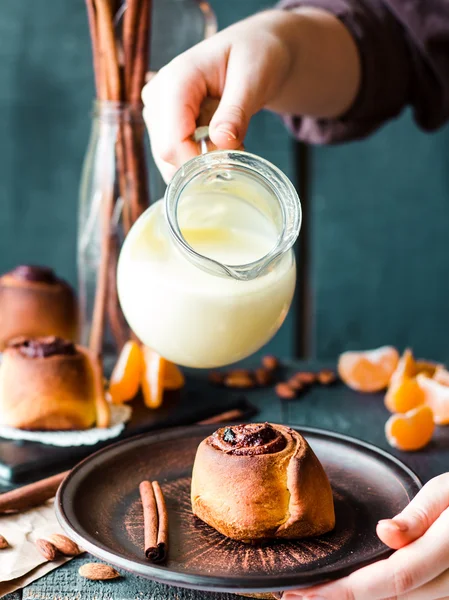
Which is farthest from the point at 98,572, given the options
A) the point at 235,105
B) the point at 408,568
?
the point at 235,105

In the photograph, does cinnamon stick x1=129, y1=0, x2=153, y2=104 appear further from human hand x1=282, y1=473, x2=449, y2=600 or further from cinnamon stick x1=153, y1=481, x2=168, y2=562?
human hand x1=282, y1=473, x2=449, y2=600

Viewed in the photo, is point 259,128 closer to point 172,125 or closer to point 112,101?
point 112,101

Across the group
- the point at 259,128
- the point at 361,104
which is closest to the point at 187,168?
the point at 361,104

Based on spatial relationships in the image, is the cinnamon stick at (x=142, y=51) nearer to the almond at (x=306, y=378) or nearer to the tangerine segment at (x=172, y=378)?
the tangerine segment at (x=172, y=378)

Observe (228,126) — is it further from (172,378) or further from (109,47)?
(172,378)

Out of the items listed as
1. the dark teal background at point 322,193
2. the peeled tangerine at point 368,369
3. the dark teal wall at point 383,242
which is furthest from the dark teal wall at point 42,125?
the peeled tangerine at point 368,369
